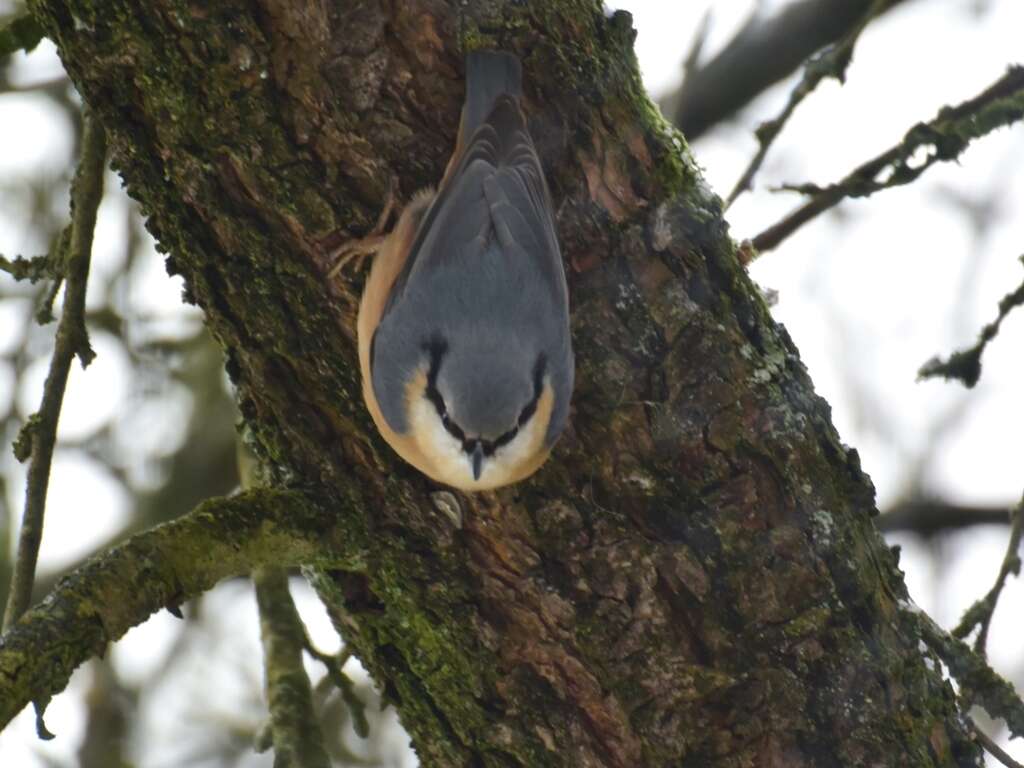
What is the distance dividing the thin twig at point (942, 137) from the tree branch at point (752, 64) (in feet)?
4.83

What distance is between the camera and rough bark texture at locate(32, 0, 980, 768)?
2.54 metres

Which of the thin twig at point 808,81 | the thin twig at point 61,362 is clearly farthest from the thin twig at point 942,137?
the thin twig at point 61,362

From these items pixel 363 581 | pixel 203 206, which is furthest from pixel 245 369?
pixel 363 581

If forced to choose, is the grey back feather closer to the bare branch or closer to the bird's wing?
the bird's wing

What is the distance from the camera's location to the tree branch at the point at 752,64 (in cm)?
476

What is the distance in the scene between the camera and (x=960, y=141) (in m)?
3.20

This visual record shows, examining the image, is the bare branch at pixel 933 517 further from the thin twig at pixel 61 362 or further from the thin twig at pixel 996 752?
the thin twig at pixel 61 362

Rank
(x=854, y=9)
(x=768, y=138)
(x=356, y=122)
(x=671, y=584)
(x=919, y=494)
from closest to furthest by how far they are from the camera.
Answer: (x=356, y=122) < (x=671, y=584) < (x=768, y=138) < (x=854, y=9) < (x=919, y=494)

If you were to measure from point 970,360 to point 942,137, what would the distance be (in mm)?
611

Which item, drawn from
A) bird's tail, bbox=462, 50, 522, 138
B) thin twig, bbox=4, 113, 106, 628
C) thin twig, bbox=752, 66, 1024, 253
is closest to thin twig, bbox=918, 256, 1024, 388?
thin twig, bbox=752, 66, 1024, 253

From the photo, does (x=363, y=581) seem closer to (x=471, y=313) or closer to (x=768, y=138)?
(x=471, y=313)

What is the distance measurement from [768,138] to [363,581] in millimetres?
1798

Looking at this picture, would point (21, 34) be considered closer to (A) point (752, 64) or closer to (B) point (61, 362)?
(B) point (61, 362)

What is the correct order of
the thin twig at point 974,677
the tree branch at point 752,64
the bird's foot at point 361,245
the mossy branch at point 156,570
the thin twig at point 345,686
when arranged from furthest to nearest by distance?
1. the tree branch at point 752,64
2. the thin twig at point 345,686
3. the thin twig at point 974,677
4. the bird's foot at point 361,245
5. the mossy branch at point 156,570
